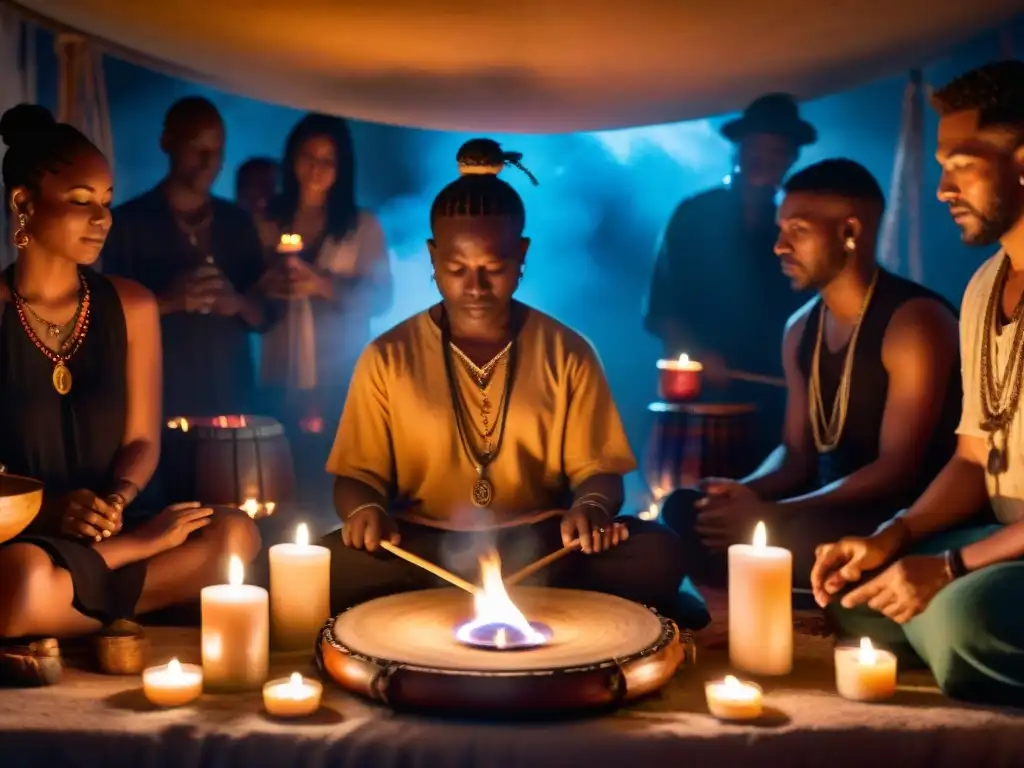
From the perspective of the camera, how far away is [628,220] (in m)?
3.00

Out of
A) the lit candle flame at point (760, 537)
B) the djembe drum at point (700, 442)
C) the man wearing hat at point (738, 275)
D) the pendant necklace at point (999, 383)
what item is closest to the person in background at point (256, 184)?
the man wearing hat at point (738, 275)

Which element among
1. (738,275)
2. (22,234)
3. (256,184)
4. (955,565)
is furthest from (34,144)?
(955,565)

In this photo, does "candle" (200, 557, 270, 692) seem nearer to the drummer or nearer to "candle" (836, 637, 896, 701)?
the drummer

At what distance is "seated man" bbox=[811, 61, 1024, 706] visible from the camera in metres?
2.02

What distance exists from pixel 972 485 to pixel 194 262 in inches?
81.2

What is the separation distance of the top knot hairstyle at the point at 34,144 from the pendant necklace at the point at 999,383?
2036mm

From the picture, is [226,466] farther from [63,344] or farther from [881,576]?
[881,576]

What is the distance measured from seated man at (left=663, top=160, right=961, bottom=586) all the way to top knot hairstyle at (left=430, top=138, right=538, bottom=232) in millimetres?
706

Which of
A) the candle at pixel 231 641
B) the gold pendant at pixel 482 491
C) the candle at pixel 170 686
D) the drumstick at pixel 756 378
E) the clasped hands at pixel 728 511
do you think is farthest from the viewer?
the drumstick at pixel 756 378

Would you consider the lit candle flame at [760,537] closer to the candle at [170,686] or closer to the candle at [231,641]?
the candle at [231,641]

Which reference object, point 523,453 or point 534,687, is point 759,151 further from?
point 534,687

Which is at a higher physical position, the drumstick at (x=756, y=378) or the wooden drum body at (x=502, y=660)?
the drumstick at (x=756, y=378)

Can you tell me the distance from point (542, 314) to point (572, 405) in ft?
0.81

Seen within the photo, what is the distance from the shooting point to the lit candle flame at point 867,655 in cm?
200
